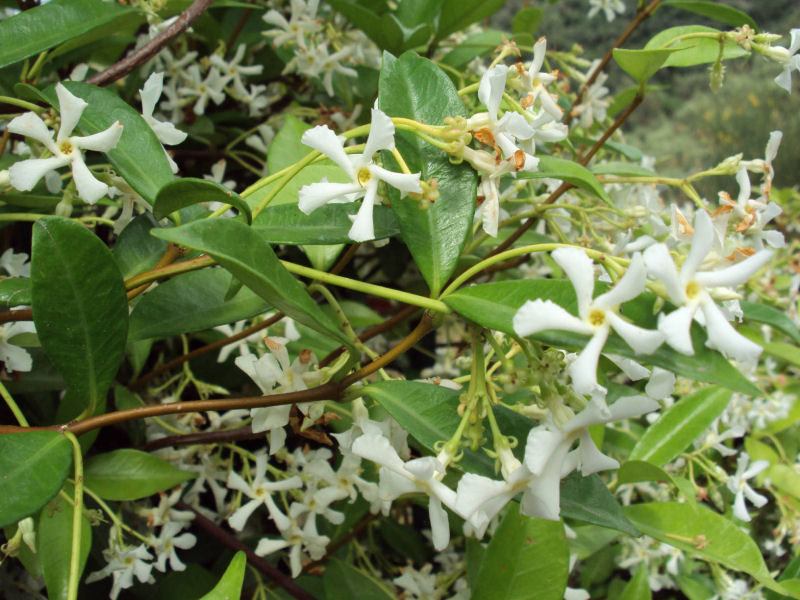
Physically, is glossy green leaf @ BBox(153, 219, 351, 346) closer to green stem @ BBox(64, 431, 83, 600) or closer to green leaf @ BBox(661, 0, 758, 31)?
green stem @ BBox(64, 431, 83, 600)

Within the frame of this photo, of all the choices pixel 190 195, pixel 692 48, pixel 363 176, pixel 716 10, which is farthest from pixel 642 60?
pixel 190 195

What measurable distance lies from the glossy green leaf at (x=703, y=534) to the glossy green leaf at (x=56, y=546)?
1.79 feet

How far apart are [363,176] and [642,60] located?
14.1 inches

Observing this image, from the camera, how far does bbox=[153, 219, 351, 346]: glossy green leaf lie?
0.35 m

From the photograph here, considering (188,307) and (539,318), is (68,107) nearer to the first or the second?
(188,307)

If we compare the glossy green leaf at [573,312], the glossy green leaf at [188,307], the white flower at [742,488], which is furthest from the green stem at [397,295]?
the white flower at [742,488]

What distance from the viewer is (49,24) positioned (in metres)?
0.60

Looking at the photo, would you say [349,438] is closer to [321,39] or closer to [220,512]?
[220,512]

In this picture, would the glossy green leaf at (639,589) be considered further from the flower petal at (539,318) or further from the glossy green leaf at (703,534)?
the flower petal at (539,318)

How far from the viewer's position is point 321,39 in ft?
3.08

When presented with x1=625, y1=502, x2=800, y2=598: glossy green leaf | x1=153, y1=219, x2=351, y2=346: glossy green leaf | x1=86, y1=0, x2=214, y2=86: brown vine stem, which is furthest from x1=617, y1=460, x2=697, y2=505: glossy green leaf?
x1=86, y1=0, x2=214, y2=86: brown vine stem

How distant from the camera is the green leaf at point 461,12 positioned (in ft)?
2.93

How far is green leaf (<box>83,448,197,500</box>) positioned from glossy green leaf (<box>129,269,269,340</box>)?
156mm

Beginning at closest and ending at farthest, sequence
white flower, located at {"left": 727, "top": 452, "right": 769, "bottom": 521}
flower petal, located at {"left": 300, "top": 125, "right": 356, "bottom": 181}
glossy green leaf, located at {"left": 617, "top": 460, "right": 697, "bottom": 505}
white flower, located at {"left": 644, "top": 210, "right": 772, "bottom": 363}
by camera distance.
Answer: white flower, located at {"left": 644, "top": 210, "right": 772, "bottom": 363}, flower petal, located at {"left": 300, "top": 125, "right": 356, "bottom": 181}, glossy green leaf, located at {"left": 617, "top": 460, "right": 697, "bottom": 505}, white flower, located at {"left": 727, "top": 452, "right": 769, "bottom": 521}
